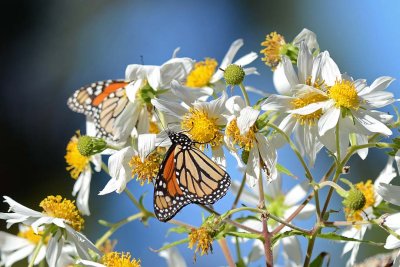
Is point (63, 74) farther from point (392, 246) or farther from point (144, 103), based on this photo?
point (392, 246)

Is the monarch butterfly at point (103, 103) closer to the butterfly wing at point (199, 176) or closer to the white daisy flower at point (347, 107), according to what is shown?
the butterfly wing at point (199, 176)

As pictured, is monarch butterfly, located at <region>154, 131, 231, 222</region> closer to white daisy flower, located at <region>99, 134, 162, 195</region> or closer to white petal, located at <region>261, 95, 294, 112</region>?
white daisy flower, located at <region>99, 134, 162, 195</region>

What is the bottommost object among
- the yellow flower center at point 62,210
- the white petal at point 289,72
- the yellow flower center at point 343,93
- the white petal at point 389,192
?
the yellow flower center at point 62,210

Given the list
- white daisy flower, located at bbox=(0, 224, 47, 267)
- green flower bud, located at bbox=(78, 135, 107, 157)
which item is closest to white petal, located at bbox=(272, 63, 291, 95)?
green flower bud, located at bbox=(78, 135, 107, 157)

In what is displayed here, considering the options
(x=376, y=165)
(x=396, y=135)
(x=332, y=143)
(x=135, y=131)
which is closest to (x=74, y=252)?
(x=135, y=131)

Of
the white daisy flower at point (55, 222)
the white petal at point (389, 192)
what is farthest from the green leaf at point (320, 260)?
the white daisy flower at point (55, 222)

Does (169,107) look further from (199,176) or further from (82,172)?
(82,172)

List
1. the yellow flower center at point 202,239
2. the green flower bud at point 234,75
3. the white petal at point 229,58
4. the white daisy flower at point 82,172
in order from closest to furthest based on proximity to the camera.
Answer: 1. the yellow flower center at point 202,239
2. the green flower bud at point 234,75
3. the white daisy flower at point 82,172
4. the white petal at point 229,58
